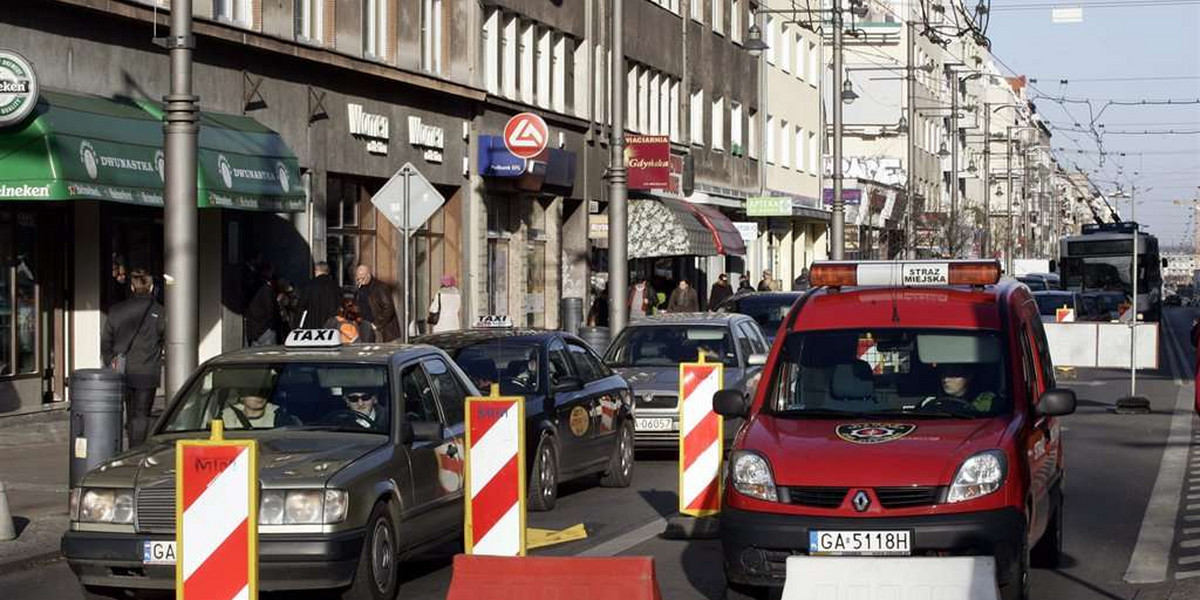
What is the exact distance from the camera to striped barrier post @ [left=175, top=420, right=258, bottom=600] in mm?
7930

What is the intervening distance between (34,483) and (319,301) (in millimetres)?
6980

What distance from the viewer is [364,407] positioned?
11.4 m

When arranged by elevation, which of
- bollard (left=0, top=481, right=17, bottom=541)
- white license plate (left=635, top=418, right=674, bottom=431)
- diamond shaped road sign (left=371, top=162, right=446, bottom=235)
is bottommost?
bollard (left=0, top=481, right=17, bottom=541)

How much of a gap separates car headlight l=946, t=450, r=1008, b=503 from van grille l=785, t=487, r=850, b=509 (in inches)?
21.4

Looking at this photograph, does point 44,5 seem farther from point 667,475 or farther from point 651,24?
point 651,24

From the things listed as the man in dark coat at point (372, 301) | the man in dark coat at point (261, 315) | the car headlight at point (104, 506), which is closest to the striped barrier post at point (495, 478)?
the car headlight at point (104, 506)

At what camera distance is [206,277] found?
2469cm

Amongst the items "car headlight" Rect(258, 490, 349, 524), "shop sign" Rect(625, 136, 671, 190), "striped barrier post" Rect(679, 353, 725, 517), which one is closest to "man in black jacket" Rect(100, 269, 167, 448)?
"striped barrier post" Rect(679, 353, 725, 517)

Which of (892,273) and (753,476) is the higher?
(892,273)

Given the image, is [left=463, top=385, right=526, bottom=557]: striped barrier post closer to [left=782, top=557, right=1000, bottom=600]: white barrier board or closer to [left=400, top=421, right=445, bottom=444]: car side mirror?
[left=400, top=421, right=445, bottom=444]: car side mirror

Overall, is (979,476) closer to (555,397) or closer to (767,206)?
(555,397)

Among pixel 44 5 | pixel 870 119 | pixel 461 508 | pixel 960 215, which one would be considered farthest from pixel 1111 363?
pixel 870 119

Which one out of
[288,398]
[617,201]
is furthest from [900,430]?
[617,201]

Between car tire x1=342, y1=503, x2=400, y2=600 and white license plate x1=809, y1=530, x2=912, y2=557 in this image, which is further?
car tire x1=342, y1=503, x2=400, y2=600
